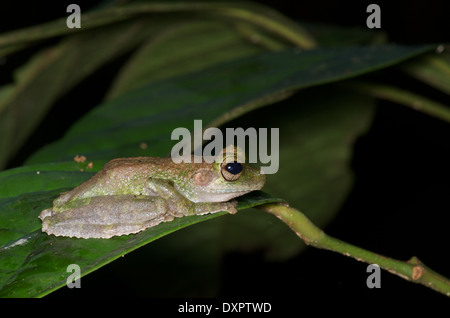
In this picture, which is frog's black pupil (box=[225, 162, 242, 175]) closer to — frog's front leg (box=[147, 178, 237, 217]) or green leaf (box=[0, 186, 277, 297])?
frog's front leg (box=[147, 178, 237, 217])

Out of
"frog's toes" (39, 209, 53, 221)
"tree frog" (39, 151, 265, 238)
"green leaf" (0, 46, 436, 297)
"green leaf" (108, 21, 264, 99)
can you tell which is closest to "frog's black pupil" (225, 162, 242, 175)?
"tree frog" (39, 151, 265, 238)

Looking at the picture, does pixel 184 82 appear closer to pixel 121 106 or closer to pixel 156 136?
pixel 121 106

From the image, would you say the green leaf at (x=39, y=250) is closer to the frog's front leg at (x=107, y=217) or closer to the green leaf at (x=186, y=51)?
the frog's front leg at (x=107, y=217)

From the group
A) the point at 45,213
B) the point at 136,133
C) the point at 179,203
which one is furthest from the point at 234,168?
the point at 45,213

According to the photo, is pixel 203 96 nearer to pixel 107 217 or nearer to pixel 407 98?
pixel 107 217

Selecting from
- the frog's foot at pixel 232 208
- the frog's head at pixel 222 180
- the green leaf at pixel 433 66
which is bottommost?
the frog's foot at pixel 232 208

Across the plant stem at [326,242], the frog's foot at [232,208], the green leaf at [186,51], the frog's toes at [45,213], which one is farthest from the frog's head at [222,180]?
the green leaf at [186,51]

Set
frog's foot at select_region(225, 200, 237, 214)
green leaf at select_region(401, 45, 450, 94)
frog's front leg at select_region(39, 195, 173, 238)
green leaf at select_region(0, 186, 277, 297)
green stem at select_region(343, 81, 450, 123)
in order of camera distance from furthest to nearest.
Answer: green stem at select_region(343, 81, 450, 123) → green leaf at select_region(401, 45, 450, 94) → frog's foot at select_region(225, 200, 237, 214) → frog's front leg at select_region(39, 195, 173, 238) → green leaf at select_region(0, 186, 277, 297)

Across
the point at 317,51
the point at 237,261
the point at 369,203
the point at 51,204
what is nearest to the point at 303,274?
the point at 237,261
